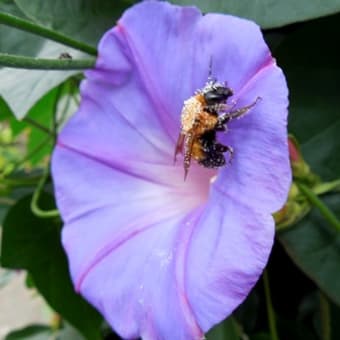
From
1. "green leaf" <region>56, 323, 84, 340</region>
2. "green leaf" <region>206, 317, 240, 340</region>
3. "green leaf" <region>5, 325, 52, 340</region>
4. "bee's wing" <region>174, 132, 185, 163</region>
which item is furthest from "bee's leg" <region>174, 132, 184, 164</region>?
"green leaf" <region>5, 325, 52, 340</region>

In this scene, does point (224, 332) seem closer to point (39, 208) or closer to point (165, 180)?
point (165, 180)

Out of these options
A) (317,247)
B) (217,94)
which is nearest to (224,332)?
(317,247)

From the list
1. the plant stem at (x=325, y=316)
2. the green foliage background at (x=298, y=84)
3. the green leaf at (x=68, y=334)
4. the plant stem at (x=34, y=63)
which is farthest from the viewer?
the green leaf at (x=68, y=334)

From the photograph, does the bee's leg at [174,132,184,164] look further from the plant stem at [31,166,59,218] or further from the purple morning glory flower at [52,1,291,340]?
the plant stem at [31,166,59,218]

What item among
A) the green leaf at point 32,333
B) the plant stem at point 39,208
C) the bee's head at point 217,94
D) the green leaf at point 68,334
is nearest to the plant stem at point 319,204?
the bee's head at point 217,94

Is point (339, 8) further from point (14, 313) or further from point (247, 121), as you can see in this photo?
point (14, 313)

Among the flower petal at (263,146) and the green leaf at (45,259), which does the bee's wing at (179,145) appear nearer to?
the flower petal at (263,146)

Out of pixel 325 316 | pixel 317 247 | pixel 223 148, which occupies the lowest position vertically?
pixel 325 316
